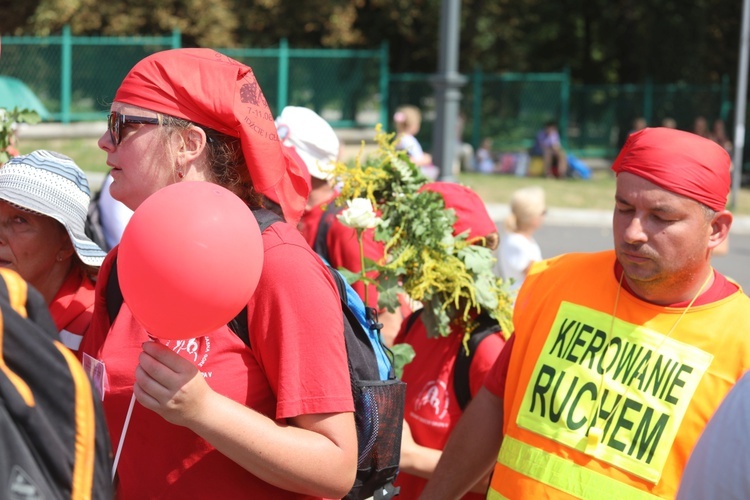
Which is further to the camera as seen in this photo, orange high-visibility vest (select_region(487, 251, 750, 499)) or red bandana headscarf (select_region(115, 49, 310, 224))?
orange high-visibility vest (select_region(487, 251, 750, 499))

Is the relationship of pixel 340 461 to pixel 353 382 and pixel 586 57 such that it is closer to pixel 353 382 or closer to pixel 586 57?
pixel 353 382

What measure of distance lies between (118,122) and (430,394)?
1.57 m

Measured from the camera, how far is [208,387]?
1886 millimetres

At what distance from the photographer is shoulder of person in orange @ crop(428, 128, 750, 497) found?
2.40m

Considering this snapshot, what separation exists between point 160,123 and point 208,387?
2.06 feet

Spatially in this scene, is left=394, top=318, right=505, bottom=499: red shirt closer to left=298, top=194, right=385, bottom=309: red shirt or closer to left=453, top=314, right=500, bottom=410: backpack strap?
left=453, top=314, right=500, bottom=410: backpack strap

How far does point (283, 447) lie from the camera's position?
194 cm

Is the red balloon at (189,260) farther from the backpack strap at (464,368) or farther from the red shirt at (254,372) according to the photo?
the backpack strap at (464,368)

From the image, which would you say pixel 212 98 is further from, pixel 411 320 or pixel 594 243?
pixel 594 243

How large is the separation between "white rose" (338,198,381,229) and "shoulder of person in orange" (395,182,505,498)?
43cm

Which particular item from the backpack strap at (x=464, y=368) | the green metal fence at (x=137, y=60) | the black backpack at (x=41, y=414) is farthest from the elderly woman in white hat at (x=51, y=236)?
the green metal fence at (x=137, y=60)

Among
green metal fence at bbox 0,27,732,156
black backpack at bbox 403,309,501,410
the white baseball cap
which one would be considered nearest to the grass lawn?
green metal fence at bbox 0,27,732,156

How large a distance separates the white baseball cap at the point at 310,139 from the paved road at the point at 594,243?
24.5 ft

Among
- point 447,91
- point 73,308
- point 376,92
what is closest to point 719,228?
point 73,308
